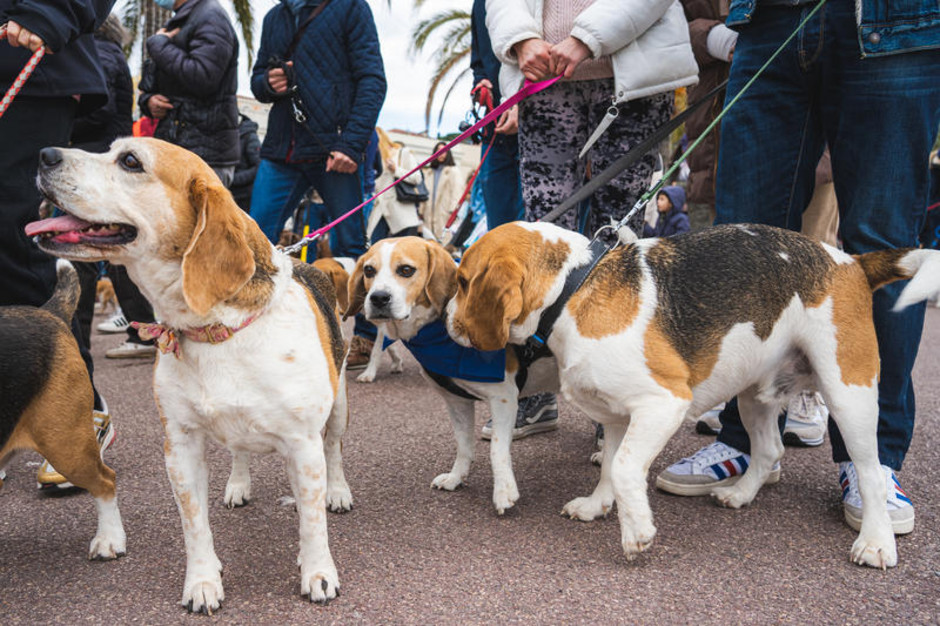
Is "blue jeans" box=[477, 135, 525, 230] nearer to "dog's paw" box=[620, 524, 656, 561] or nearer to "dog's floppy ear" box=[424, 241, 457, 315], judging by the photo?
"dog's floppy ear" box=[424, 241, 457, 315]

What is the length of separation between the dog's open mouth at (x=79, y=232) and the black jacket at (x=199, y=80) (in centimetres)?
351

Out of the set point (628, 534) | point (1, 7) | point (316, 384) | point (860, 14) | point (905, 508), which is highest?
point (1, 7)

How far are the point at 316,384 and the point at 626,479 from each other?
1071 millimetres

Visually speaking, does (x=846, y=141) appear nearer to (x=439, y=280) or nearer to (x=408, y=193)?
(x=439, y=280)

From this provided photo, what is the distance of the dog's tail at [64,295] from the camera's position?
266cm

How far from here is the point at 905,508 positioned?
2.56m

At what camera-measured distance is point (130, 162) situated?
6.51ft

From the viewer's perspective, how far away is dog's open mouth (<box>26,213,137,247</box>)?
189 centimetres

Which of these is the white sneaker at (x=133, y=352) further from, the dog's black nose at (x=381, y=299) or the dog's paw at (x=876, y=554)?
the dog's paw at (x=876, y=554)

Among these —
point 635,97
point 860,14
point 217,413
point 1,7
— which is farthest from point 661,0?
point 1,7

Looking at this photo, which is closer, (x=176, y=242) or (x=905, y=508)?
(x=176, y=242)

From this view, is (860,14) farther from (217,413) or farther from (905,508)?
(217,413)

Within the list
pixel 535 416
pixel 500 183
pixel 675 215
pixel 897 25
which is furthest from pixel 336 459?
pixel 675 215

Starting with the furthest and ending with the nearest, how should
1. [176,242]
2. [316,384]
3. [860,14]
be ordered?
[860,14] < [316,384] < [176,242]
